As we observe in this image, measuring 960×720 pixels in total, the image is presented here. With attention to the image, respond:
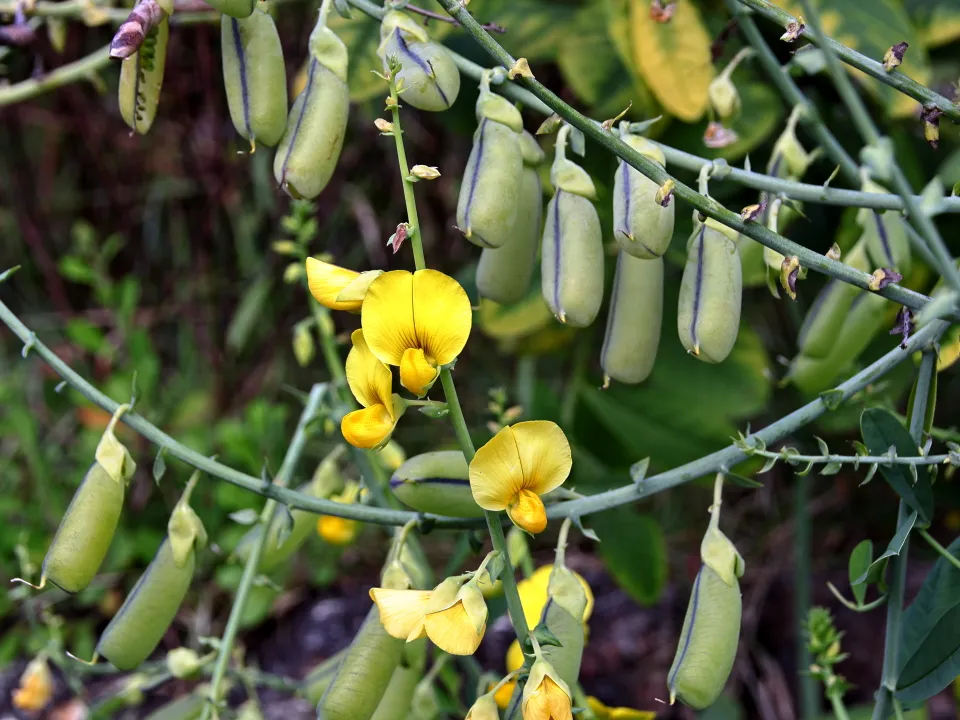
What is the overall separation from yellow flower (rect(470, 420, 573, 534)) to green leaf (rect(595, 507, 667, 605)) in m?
0.61

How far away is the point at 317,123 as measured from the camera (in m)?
0.54

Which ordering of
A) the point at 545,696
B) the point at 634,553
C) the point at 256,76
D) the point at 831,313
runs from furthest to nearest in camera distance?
1. the point at 634,553
2. the point at 831,313
3. the point at 256,76
4. the point at 545,696

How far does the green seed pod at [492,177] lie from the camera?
510 mm

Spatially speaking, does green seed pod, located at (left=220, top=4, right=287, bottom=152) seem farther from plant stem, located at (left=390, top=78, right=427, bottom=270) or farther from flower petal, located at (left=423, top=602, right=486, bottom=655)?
flower petal, located at (left=423, top=602, right=486, bottom=655)

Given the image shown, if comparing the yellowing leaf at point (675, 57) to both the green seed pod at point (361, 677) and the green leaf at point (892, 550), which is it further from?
the green seed pod at point (361, 677)

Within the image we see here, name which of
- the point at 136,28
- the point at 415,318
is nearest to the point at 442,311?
the point at 415,318

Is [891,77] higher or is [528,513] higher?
[891,77]

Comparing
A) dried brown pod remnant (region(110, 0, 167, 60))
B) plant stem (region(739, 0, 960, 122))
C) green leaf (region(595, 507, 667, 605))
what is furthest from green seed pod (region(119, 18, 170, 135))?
green leaf (region(595, 507, 667, 605))

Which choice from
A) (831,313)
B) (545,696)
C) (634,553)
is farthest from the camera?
(634,553)

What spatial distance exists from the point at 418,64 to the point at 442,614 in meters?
0.29

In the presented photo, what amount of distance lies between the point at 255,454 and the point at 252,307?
1.18 feet

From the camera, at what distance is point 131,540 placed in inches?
52.3

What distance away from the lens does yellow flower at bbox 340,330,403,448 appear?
0.48m

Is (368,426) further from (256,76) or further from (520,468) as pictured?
(256,76)
